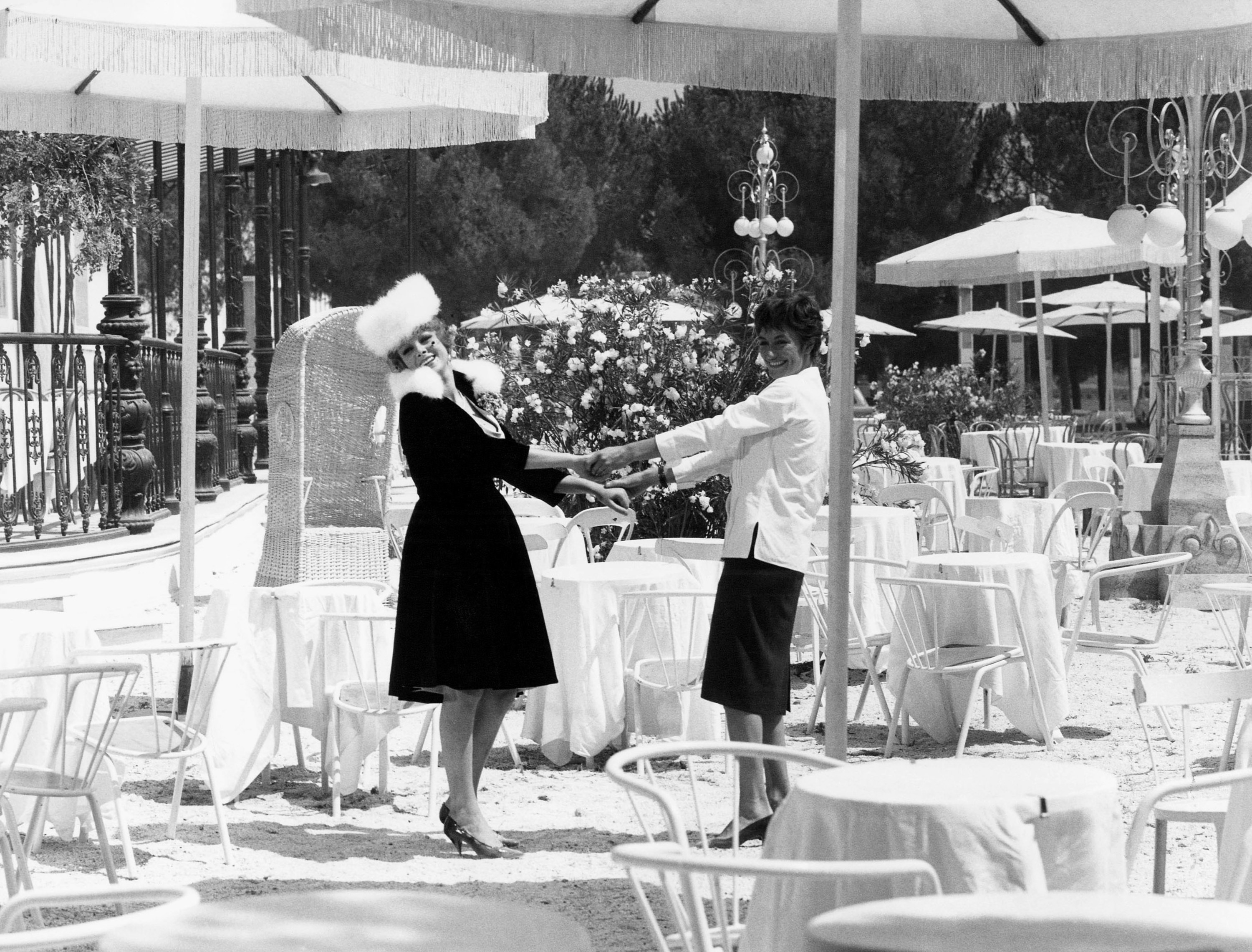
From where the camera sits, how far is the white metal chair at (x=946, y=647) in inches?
227

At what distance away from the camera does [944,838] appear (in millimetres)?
2424

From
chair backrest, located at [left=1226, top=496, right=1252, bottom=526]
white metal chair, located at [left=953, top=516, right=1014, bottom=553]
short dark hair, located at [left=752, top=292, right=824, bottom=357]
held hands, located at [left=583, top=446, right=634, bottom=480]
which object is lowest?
white metal chair, located at [left=953, top=516, right=1014, bottom=553]

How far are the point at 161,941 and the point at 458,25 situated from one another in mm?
2518

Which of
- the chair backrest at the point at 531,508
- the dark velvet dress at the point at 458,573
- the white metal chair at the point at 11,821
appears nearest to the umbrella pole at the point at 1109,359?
the chair backrest at the point at 531,508

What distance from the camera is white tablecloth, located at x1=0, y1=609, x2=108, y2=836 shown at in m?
4.65

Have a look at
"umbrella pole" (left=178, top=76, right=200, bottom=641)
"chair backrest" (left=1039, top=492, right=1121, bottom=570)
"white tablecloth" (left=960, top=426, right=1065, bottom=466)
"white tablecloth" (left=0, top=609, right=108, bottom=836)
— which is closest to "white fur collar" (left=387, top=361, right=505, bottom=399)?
"umbrella pole" (left=178, top=76, right=200, bottom=641)

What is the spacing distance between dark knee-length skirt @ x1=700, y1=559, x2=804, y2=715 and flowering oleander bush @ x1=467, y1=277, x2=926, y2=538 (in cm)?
318

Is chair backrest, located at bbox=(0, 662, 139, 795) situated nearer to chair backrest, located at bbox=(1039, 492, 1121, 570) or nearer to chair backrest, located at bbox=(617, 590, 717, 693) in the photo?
chair backrest, located at bbox=(617, 590, 717, 693)

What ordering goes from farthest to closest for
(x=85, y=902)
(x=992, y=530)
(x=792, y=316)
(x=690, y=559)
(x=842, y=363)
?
(x=992, y=530) → (x=690, y=559) → (x=792, y=316) → (x=842, y=363) → (x=85, y=902)

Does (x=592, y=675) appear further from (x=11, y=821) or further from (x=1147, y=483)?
(x=1147, y=483)

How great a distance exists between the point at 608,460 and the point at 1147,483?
286 inches

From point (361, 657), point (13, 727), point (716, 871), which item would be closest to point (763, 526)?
point (361, 657)

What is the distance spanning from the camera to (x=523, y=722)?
6473 millimetres

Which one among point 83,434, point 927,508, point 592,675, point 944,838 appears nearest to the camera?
point 944,838
